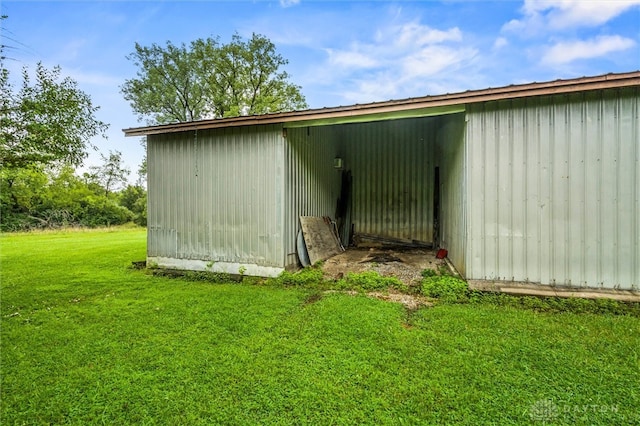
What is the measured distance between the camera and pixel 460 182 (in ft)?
14.3

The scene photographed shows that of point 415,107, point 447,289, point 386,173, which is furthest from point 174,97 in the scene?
point 447,289

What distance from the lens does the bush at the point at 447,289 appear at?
12.1 ft

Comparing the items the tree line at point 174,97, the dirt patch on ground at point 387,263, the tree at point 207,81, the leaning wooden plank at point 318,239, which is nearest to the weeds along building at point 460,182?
the leaning wooden plank at point 318,239

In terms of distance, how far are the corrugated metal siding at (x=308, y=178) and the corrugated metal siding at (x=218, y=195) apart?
282 millimetres

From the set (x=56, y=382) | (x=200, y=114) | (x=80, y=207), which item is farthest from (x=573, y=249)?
(x=80, y=207)

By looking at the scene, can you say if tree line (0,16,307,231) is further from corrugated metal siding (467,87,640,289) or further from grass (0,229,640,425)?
corrugated metal siding (467,87,640,289)

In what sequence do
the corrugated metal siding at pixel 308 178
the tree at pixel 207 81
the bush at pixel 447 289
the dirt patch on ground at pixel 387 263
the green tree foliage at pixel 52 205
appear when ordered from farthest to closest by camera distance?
the green tree foliage at pixel 52 205 < the tree at pixel 207 81 < the corrugated metal siding at pixel 308 178 < the dirt patch on ground at pixel 387 263 < the bush at pixel 447 289

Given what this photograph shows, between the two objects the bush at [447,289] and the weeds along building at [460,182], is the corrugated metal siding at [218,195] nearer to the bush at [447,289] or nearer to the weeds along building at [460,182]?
the weeds along building at [460,182]

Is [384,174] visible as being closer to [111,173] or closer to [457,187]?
[457,187]

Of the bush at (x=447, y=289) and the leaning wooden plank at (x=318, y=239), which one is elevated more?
the leaning wooden plank at (x=318, y=239)

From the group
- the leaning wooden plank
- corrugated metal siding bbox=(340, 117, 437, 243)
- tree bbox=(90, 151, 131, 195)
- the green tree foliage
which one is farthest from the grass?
tree bbox=(90, 151, 131, 195)

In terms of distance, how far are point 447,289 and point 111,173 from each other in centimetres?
3565

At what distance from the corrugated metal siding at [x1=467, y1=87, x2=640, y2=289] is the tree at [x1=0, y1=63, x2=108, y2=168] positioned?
594cm

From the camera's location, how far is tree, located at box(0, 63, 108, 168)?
4000 mm
